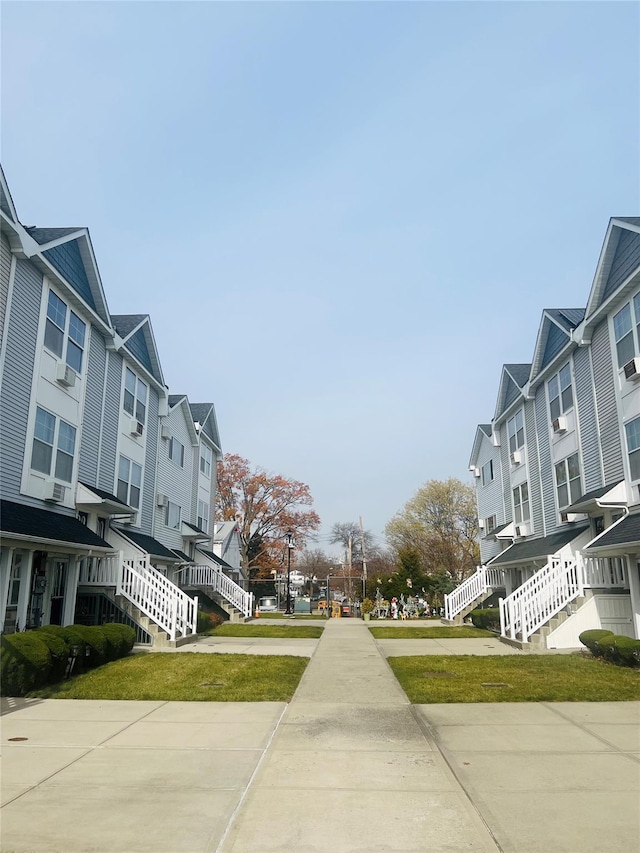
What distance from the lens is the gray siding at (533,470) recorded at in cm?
2309

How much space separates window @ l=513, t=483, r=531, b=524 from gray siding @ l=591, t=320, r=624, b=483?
24.6 ft

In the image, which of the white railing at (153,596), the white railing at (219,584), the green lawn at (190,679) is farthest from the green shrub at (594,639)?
the white railing at (219,584)

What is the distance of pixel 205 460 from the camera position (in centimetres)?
3316

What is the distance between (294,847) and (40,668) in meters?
7.30

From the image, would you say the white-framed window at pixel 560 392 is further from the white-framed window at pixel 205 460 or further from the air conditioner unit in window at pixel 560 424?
the white-framed window at pixel 205 460

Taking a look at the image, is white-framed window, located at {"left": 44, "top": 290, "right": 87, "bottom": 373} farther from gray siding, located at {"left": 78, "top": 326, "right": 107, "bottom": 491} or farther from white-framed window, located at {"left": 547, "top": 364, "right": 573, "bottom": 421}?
white-framed window, located at {"left": 547, "top": 364, "right": 573, "bottom": 421}

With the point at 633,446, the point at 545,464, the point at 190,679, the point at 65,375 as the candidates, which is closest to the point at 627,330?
the point at 633,446

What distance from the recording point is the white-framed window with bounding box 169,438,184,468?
2639cm

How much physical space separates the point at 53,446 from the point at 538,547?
15364 millimetres

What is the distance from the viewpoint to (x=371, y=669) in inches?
513

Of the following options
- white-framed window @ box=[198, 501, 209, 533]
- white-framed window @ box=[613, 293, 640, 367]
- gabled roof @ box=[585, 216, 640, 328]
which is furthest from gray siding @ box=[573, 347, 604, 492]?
white-framed window @ box=[198, 501, 209, 533]

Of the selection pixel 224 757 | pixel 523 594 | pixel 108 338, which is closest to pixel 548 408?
pixel 523 594

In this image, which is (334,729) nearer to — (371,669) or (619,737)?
(619,737)

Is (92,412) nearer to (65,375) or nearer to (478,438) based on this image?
(65,375)
